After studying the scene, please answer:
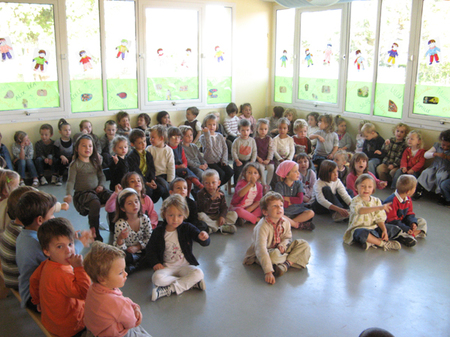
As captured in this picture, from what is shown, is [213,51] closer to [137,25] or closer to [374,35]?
[137,25]

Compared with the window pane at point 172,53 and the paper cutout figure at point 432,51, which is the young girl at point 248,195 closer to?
the paper cutout figure at point 432,51

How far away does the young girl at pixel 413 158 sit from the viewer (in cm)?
551

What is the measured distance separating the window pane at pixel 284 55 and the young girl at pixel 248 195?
3.67m

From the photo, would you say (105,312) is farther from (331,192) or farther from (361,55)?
(361,55)

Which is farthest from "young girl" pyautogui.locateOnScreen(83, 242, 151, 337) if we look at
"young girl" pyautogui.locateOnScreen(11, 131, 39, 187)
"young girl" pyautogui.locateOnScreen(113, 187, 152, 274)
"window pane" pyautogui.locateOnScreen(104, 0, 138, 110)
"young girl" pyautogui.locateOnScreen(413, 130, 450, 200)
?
"window pane" pyautogui.locateOnScreen(104, 0, 138, 110)

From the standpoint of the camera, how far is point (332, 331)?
268 cm

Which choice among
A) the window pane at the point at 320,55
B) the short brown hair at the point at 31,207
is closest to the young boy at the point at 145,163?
the short brown hair at the point at 31,207

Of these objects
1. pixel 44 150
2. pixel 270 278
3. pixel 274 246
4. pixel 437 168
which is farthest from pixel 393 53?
pixel 44 150

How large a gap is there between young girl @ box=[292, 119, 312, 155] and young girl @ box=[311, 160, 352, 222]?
54.9 inches

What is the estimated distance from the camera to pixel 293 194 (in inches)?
178

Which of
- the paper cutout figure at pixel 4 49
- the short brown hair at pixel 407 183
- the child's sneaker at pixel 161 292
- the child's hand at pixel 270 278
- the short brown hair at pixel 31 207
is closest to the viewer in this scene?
the short brown hair at pixel 31 207

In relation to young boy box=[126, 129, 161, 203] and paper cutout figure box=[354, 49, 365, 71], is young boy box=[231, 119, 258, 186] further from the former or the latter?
paper cutout figure box=[354, 49, 365, 71]

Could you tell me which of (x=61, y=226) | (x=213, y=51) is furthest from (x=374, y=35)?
(x=61, y=226)

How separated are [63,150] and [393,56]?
4692 millimetres
